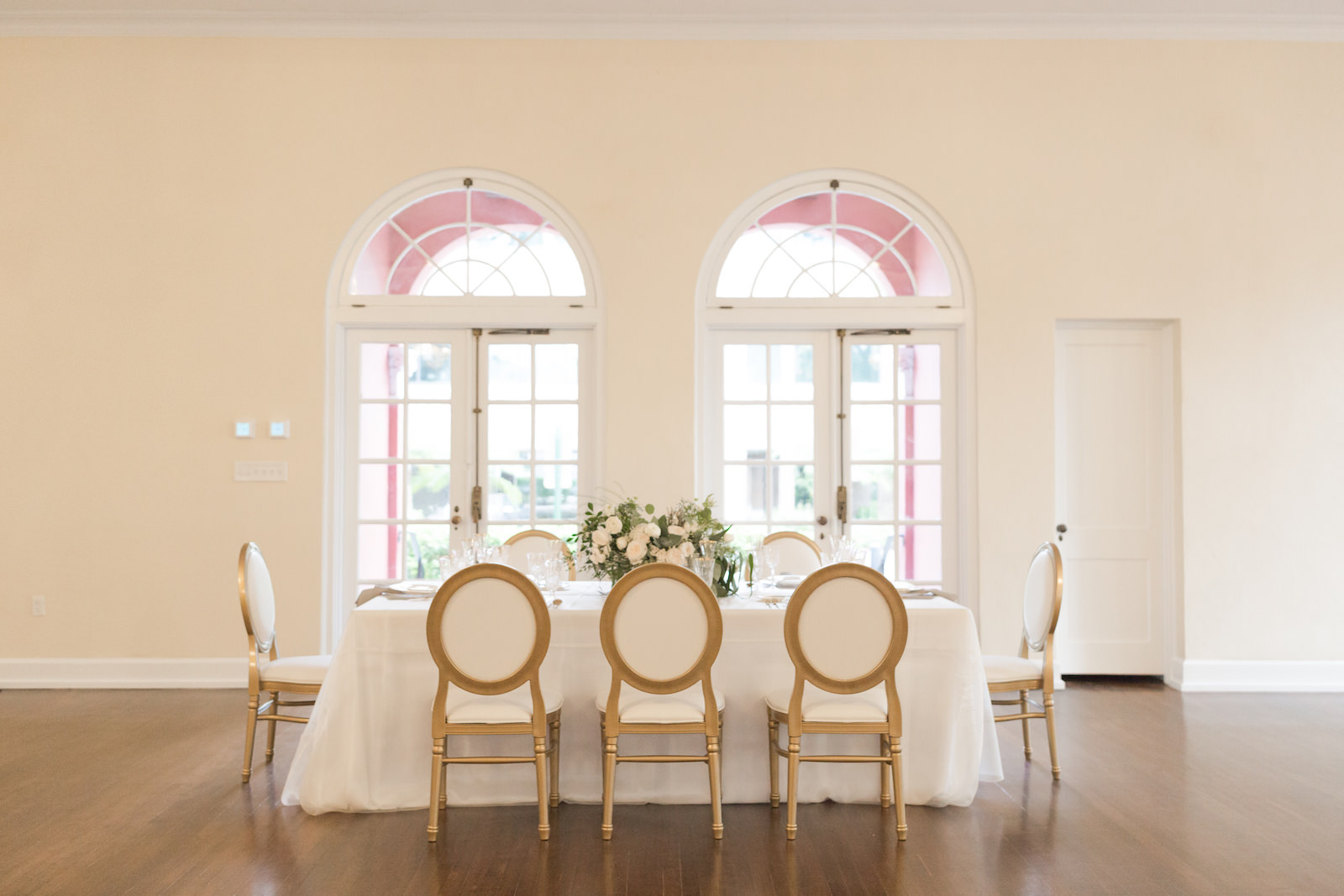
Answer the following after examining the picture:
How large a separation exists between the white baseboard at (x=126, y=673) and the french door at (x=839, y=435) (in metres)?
3.16

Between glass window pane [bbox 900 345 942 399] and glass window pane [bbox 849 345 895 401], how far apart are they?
3.3 inches

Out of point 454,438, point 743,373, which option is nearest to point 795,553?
point 743,373

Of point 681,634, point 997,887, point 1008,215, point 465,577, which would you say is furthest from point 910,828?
point 1008,215

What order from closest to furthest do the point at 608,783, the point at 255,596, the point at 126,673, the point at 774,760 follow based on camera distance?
the point at 608,783, the point at 774,760, the point at 255,596, the point at 126,673

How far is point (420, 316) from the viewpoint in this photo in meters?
5.80

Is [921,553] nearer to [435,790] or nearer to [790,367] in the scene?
[790,367]

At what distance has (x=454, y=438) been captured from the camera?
588 cm

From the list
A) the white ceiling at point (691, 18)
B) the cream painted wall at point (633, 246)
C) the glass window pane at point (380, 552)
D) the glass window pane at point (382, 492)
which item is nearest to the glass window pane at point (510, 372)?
the cream painted wall at point (633, 246)

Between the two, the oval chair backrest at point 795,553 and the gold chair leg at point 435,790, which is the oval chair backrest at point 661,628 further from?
the oval chair backrest at point 795,553

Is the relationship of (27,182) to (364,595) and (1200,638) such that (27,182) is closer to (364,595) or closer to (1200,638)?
(364,595)

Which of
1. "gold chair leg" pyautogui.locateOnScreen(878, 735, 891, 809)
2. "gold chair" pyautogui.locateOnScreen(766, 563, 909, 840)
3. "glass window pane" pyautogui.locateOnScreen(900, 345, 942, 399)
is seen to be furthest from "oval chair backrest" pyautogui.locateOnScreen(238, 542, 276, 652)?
"glass window pane" pyautogui.locateOnScreen(900, 345, 942, 399)

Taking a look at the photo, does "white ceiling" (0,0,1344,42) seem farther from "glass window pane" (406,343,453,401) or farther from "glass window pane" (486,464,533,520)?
"glass window pane" (486,464,533,520)

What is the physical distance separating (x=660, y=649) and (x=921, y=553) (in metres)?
3.04

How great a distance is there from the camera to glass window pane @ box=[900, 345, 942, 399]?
5891 mm
